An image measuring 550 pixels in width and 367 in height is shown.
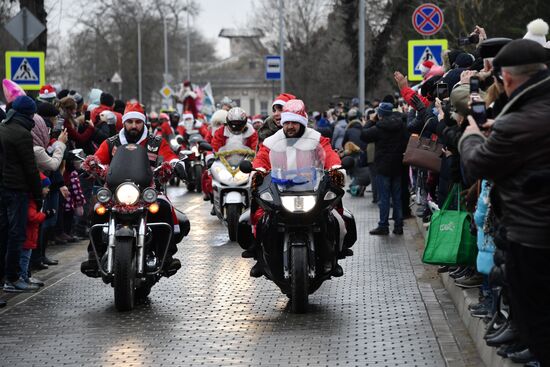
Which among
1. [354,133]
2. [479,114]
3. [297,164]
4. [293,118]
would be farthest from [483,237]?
[354,133]

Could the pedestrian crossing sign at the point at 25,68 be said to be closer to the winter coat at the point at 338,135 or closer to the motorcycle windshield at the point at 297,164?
the winter coat at the point at 338,135

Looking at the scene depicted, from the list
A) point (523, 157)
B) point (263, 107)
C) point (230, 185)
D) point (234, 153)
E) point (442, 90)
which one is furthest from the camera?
point (263, 107)

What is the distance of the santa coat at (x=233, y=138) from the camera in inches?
702

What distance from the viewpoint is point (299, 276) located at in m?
10.5

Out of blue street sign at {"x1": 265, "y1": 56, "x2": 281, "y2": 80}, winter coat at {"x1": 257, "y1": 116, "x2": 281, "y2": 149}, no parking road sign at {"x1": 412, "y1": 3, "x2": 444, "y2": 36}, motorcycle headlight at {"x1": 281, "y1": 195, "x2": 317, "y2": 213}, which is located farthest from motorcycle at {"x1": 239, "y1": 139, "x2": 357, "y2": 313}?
blue street sign at {"x1": 265, "y1": 56, "x2": 281, "y2": 80}

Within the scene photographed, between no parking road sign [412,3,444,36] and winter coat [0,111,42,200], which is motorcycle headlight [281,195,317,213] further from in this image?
no parking road sign [412,3,444,36]

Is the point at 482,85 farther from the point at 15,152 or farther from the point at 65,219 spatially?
the point at 65,219

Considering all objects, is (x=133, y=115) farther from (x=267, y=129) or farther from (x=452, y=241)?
(x=267, y=129)

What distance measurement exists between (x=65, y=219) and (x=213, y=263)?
3.58 meters

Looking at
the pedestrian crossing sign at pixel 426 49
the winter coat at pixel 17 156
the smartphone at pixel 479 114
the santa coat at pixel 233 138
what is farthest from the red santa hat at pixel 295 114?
the pedestrian crossing sign at pixel 426 49

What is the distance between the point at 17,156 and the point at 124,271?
2.01 metres

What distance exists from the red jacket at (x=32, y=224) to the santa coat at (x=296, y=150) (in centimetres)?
238

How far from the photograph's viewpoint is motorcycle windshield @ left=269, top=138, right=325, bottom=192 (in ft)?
35.4

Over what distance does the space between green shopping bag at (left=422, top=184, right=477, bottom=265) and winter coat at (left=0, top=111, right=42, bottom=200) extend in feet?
13.8
